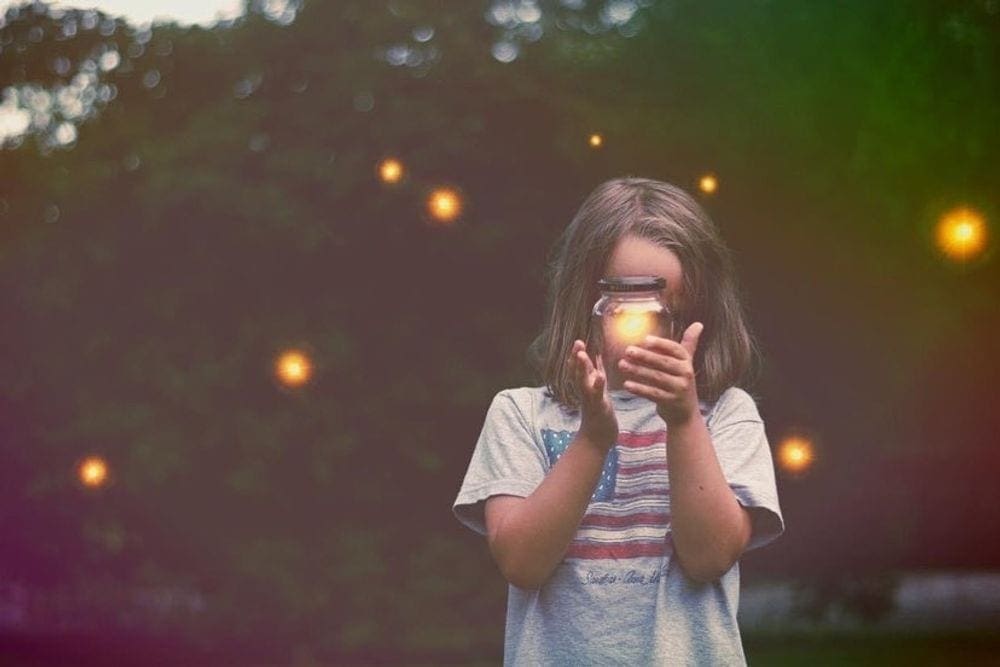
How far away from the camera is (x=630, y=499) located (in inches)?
38.2

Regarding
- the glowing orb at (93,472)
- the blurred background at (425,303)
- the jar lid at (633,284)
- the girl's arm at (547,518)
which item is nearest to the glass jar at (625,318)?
the jar lid at (633,284)

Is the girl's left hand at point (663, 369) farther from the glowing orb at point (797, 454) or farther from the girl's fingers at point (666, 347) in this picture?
the glowing orb at point (797, 454)

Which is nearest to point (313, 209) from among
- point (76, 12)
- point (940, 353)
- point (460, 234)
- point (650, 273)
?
point (460, 234)

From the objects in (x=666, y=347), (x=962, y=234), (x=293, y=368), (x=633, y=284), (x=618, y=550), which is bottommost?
(x=618, y=550)

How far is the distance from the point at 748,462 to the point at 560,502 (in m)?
0.16

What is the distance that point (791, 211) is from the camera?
1.38 meters

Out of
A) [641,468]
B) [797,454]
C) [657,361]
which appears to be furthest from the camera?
[797,454]

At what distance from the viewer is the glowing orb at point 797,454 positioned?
53.3 inches

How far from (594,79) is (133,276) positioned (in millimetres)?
589

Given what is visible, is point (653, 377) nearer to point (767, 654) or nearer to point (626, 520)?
point (626, 520)

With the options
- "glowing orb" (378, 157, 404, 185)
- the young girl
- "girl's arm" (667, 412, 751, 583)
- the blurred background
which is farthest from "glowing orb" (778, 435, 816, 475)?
"glowing orb" (378, 157, 404, 185)

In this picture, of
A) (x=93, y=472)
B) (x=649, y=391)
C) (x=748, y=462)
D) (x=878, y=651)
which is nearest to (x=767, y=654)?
(x=878, y=651)

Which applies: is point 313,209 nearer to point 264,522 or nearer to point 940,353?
point 264,522

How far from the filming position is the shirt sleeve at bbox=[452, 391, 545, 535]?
0.98 metres
